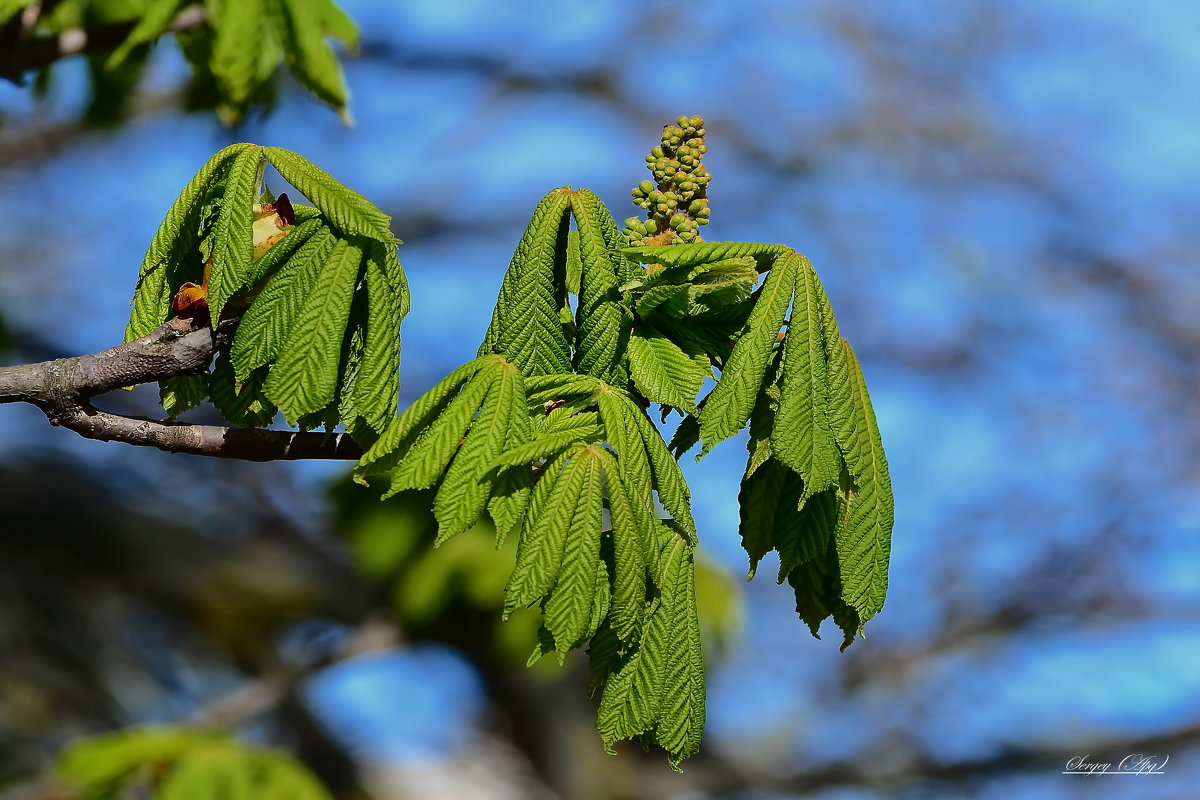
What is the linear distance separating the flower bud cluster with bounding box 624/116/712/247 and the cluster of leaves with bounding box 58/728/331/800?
1929 millimetres

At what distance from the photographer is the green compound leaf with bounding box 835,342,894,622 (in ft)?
4.77

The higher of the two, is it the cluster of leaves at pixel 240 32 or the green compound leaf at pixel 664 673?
the cluster of leaves at pixel 240 32

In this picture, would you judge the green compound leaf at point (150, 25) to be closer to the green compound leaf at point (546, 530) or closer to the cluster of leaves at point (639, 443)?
the cluster of leaves at point (639, 443)

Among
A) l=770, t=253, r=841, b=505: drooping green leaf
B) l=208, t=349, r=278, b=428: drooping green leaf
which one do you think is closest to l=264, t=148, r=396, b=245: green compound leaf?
l=208, t=349, r=278, b=428: drooping green leaf

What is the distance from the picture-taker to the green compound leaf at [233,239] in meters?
1.47

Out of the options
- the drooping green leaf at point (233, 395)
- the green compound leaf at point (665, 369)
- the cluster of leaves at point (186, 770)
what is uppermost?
the green compound leaf at point (665, 369)

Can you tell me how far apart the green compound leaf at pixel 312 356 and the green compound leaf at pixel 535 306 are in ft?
0.64

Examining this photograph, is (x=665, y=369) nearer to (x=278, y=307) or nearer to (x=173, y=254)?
(x=278, y=307)

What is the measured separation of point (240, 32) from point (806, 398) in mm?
2325

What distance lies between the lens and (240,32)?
10.3 feet

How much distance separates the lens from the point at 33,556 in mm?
8805

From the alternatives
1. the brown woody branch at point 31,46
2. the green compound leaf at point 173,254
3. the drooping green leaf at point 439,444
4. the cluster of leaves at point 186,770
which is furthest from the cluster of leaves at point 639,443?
the brown woody branch at point 31,46

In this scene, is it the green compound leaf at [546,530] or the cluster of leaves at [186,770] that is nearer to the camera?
the green compound leaf at [546,530]

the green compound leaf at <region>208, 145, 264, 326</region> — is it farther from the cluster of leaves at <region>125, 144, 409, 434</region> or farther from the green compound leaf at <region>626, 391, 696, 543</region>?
the green compound leaf at <region>626, 391, 696, 543</region>
